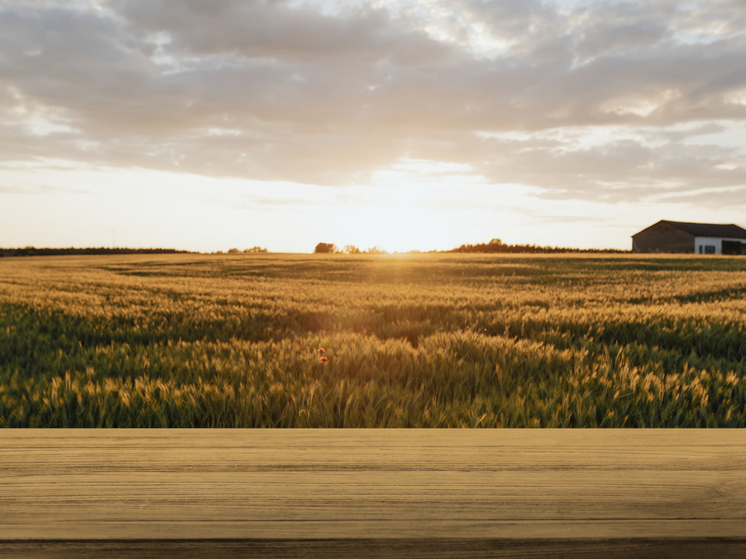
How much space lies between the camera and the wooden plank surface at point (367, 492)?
3.43ft

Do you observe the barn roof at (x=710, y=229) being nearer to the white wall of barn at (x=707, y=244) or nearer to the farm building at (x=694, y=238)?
the farm building at (x=694, y=238)

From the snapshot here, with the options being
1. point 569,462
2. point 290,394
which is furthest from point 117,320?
point 569,462

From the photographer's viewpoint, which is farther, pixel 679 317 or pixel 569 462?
pixel 679 317

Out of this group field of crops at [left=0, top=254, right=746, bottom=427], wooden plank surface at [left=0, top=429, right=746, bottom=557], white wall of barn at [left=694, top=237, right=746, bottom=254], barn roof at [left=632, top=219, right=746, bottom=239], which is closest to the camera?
wooden plank surface at [left=0, top=429, right=746, bottom=557]

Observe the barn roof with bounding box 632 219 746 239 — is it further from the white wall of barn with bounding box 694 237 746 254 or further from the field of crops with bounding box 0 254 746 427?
the field of crops with bounding box 0 254 746 427

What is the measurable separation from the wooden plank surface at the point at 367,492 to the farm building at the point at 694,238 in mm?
78957

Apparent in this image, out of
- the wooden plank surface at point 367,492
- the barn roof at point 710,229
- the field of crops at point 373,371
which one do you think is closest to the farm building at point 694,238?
the barn roof at point 710,229

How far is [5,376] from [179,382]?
1.97 metres

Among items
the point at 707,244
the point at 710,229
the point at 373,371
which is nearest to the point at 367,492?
the point at 373,371

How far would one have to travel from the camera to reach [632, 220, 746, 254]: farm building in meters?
66.8

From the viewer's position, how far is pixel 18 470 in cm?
133

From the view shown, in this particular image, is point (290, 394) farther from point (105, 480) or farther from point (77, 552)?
point (77, 552)

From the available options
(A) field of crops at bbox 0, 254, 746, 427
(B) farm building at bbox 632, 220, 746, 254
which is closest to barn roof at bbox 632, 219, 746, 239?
(B) farm building at bbox 632, 220, 746, 254

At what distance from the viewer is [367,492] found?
122 centimetres
